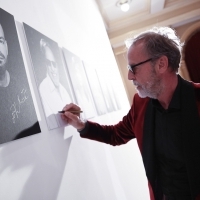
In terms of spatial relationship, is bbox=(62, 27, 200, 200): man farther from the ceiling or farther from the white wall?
the ceiling

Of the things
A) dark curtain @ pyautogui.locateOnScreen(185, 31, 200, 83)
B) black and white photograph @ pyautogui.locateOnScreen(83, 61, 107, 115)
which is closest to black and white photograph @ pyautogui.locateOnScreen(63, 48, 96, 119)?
black and white photograph @ pyautogui.locateOnScreen(83, 61, 107, 115)

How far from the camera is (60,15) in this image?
134 cm

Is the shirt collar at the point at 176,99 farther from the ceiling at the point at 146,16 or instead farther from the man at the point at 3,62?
the ceiling at the point at 146,16

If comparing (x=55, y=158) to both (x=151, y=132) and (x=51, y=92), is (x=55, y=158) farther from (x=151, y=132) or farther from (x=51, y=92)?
(x=151, y=132)

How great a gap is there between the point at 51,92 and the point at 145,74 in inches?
22.0

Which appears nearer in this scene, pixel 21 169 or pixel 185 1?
pixel 21 169

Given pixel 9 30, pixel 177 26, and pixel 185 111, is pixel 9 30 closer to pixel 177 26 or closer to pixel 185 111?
pixel 185 111

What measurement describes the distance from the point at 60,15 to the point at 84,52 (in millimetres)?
414

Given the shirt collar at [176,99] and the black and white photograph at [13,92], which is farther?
the shirt collar at [176,99]

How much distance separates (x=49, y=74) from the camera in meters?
0.96

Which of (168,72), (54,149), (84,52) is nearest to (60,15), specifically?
(84,52)
